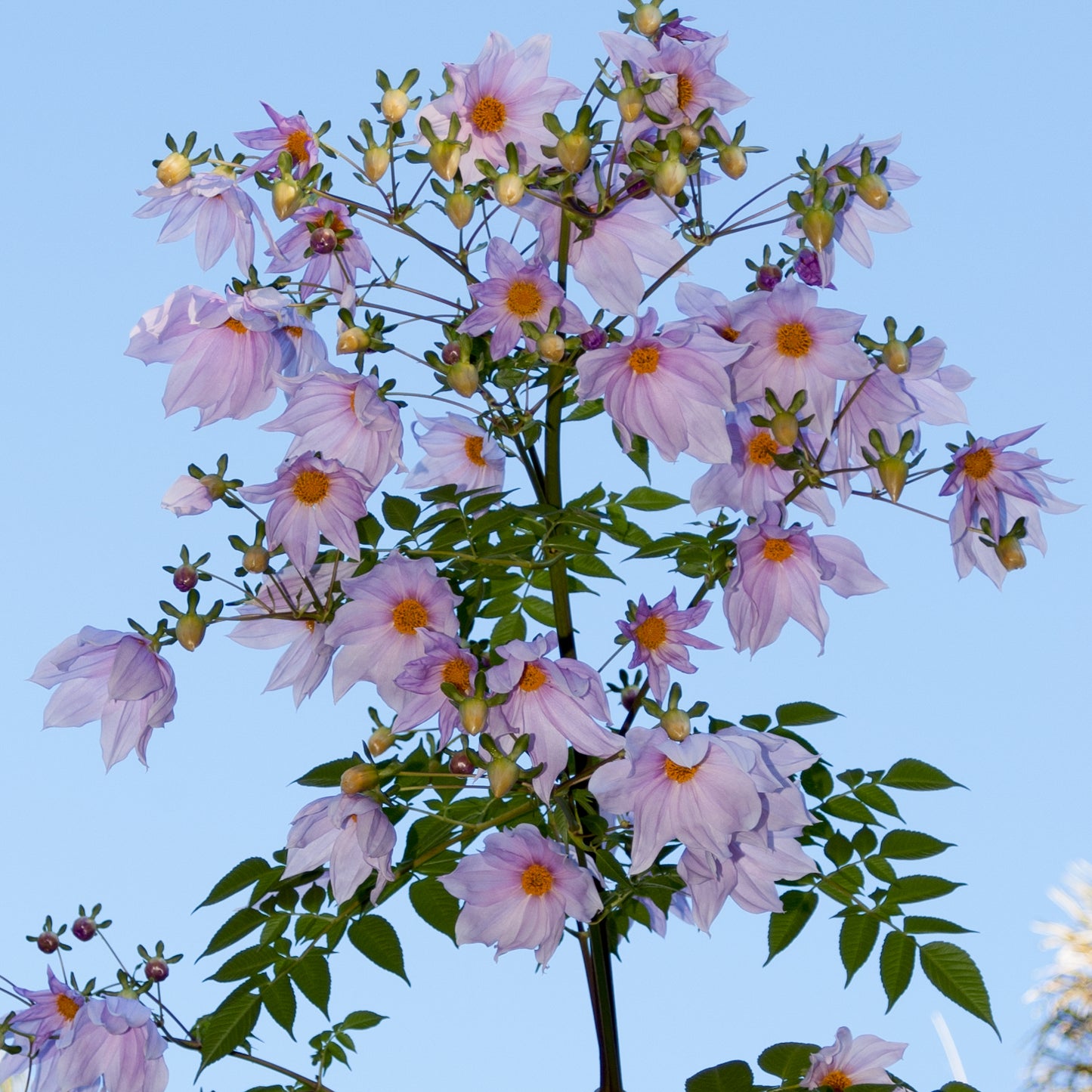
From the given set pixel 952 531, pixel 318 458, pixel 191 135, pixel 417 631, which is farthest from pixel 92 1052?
pixel 952 531

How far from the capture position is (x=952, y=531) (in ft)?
5.32

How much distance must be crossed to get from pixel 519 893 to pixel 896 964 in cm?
47

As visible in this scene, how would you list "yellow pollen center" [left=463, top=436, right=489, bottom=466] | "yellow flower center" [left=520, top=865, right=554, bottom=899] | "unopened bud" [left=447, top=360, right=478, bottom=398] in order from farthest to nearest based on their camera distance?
"yellow pollen center" [left=463, top=436, right=489, bottom=466] → "yellow flower center" [left=520, top=865, right=554, bottom=899] → "unopened bud" [left=447, top=360, right=478, bottom=398]

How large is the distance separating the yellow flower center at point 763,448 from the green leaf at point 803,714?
0.30 metres

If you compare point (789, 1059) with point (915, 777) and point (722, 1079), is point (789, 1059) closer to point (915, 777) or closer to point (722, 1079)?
point (722, 1079)

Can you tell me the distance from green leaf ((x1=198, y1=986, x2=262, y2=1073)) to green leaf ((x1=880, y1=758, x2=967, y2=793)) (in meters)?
0.81

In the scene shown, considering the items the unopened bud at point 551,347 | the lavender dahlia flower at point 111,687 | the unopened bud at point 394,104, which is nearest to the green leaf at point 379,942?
the lavender dahlia flower at point 111,687

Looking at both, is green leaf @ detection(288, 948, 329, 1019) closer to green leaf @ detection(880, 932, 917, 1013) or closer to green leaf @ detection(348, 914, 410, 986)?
green leaf @ detection(348, 914, 410, 986)

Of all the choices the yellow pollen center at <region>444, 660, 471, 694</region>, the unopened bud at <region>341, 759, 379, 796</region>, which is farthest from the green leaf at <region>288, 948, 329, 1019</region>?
the yellow pollen center at <region>444, 660, 471, 694</region>

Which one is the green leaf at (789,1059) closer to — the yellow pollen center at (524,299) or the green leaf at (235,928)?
the green leaf at (235,928)

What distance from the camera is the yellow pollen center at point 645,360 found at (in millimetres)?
1530

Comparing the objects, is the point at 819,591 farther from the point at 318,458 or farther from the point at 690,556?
the point at 318,458

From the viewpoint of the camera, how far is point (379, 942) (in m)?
1.61

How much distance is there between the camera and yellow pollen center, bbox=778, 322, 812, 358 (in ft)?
5.11
